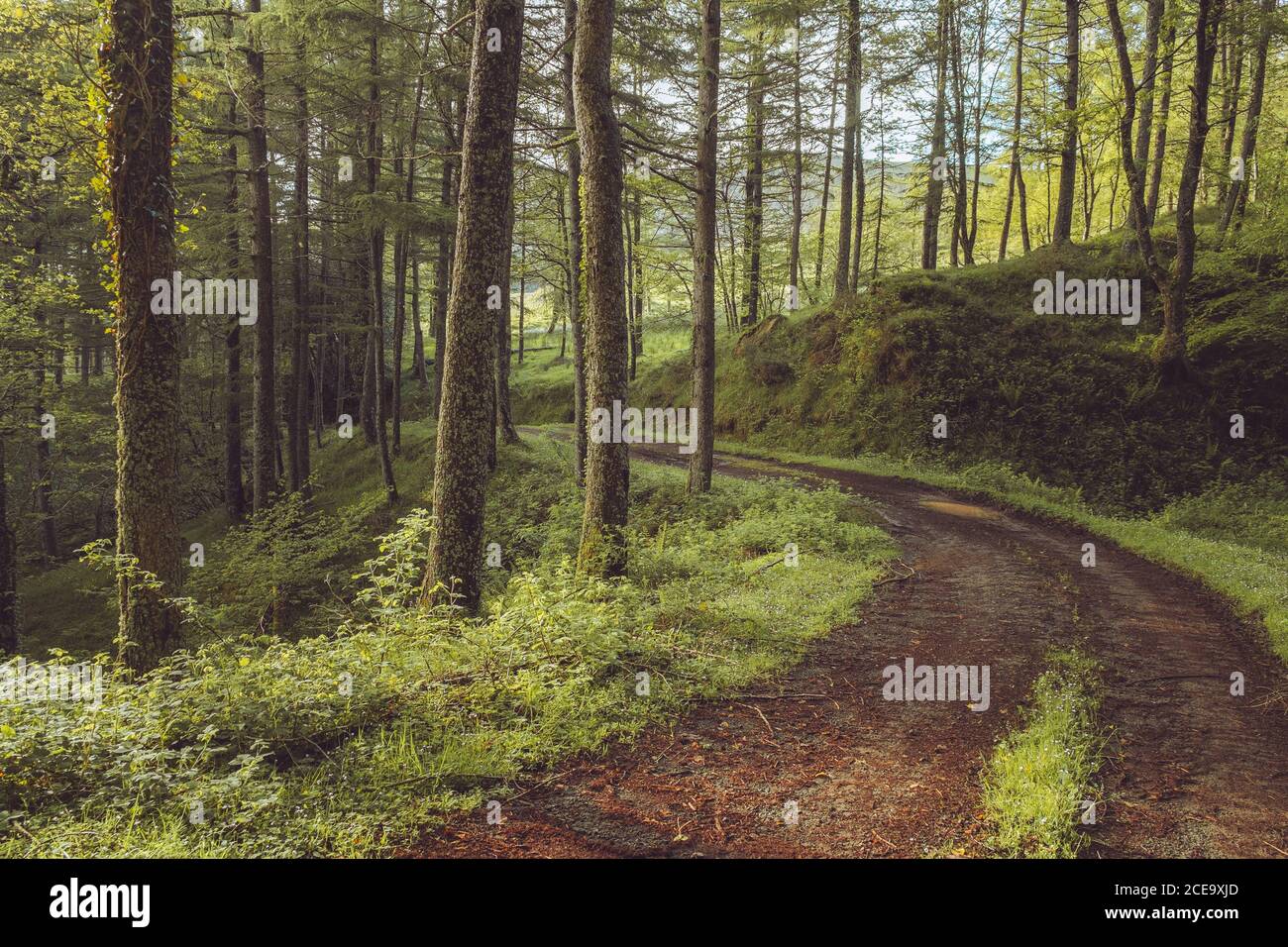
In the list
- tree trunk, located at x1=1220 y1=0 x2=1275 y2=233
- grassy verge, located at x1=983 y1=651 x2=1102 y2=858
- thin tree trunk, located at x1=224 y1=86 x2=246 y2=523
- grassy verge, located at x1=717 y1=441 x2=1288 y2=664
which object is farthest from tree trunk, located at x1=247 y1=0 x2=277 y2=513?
tree trunk, located at x1=1220 y1=0 x2=1275 y2=233

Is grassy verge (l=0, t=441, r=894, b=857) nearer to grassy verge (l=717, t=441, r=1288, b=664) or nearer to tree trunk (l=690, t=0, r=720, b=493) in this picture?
grassy verge (l=717, t=441, r=1288, b=664)

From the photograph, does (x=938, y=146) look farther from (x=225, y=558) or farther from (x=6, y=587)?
(x=6, y=587)

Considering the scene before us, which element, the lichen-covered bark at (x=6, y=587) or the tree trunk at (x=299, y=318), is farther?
the tree trunk at (x=299, y=318)

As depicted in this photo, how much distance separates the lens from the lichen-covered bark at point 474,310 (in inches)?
295

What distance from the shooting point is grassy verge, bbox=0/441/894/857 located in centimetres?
380

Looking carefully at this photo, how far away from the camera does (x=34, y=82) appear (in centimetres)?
1505

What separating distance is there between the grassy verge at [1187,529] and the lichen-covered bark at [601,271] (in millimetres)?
7517

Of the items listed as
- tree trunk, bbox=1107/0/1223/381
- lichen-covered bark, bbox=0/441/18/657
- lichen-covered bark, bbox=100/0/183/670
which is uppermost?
tree trunk, bbox=1107/0/1223/381

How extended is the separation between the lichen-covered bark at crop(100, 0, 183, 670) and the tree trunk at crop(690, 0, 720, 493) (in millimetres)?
8734

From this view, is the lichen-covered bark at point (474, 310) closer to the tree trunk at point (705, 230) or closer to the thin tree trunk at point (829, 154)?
the tree trunk at point (705, 230)

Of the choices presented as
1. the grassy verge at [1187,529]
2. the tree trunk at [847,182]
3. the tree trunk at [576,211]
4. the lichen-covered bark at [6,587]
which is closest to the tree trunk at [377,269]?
the tree trunk at [576,211]

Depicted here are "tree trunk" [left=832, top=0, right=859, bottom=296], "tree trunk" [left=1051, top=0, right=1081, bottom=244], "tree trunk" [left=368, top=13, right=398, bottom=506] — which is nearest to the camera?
"tree trunk" [left=1051, top=0, right=1081, bottom=244]
